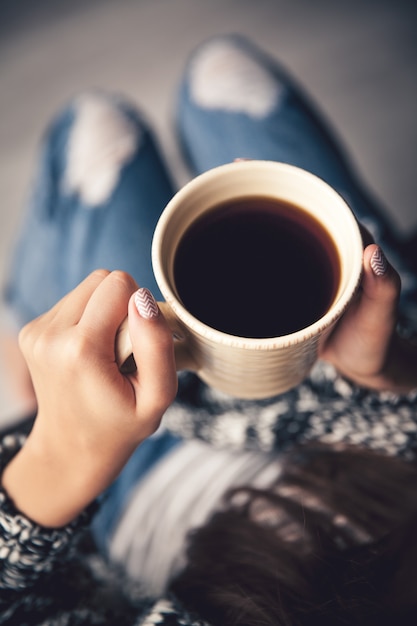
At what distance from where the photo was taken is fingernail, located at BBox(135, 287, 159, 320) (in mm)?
Answer: 469

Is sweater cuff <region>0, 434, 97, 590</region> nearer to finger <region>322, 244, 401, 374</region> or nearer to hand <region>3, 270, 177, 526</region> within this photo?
hand <region>3, 270, 177, 526</region>

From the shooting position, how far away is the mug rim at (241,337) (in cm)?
46

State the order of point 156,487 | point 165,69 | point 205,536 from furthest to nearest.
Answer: point 165,69
point 156,487
point 205,536

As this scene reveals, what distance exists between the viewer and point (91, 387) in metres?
0.50

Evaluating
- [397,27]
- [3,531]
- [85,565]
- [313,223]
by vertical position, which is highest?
[313,223]

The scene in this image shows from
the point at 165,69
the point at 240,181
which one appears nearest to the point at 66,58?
the point at 165,69

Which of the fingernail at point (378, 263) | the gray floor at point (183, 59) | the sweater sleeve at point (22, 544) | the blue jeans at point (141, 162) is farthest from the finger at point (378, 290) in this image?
the gray floor at point (183, 59)

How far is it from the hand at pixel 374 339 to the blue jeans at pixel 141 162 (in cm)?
23

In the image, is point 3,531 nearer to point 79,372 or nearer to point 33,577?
point 33,577

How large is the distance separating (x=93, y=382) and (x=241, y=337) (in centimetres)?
16

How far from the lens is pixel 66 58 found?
1649 millimetres

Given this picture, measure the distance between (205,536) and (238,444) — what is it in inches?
7.0

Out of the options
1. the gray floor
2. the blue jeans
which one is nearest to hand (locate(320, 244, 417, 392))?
the blue jeans

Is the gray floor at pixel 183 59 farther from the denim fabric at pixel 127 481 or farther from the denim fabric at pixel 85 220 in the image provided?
the denim fabric at pixel 127 481
